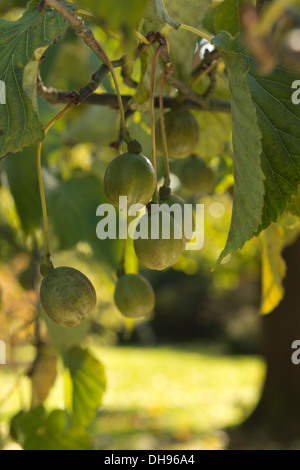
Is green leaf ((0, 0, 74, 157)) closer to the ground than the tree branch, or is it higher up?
closer to the ground

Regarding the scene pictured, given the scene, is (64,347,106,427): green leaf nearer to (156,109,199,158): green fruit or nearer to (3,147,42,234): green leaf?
(3,147,42,234): green leaf

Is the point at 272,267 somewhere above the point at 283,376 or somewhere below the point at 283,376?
below

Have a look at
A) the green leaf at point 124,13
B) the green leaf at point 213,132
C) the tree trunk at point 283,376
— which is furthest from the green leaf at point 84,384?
the tree trunk at point 283,376

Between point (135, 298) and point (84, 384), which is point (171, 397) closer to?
point (84, 384)

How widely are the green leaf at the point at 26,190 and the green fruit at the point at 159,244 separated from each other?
964 mm

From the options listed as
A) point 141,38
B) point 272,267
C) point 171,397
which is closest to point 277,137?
point 141,38

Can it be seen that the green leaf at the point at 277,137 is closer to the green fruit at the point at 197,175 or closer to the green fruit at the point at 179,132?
the green fruit at the point at 179,132

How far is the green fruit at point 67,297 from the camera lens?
0.89 m

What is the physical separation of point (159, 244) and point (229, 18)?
593mm

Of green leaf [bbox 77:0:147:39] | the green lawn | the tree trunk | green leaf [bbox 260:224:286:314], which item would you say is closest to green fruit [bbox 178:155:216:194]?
green leaf [bbox 260:224:286:314]

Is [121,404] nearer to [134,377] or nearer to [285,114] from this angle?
[134,377]

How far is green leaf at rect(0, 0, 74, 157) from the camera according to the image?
868 millimetres

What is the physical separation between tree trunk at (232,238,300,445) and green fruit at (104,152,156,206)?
5.22 m

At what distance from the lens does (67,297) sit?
890 mm
